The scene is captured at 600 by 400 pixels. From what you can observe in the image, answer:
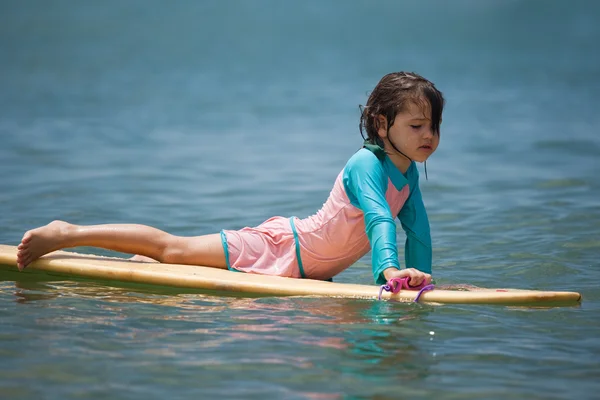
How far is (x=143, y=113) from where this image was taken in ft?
47.3

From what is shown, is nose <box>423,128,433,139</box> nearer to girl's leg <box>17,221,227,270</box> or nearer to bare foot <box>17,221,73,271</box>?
girl's leg <box>17,221,227,270</box>

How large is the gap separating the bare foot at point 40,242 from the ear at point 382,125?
1493 millimetres

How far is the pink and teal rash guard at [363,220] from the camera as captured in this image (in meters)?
4.18

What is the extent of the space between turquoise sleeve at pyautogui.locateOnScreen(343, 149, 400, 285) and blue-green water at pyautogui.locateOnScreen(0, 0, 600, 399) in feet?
0.72

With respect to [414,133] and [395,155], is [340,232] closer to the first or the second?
[395,155]

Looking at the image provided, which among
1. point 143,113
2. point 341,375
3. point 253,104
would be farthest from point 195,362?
point 253,104

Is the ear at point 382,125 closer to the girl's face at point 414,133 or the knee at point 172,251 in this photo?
the girl's face at point 414,133

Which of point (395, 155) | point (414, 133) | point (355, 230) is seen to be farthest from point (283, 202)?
point (414, 133)

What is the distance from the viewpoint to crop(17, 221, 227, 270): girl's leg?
4.39m

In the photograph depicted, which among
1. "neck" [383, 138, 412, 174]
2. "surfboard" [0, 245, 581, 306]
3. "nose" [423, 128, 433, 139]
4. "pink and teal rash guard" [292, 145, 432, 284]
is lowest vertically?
"surfboard" [0, 245, 581, 306]

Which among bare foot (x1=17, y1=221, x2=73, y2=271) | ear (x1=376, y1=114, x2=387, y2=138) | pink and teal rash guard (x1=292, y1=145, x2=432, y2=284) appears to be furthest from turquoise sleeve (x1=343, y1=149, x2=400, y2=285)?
bare foot (x1=17, y1=221, x2=73, y2=271)

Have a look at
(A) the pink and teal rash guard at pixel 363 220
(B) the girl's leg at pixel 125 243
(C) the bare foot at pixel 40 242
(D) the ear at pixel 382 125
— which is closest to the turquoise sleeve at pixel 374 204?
(A) the pink and teal rash guard at pixel 363 220

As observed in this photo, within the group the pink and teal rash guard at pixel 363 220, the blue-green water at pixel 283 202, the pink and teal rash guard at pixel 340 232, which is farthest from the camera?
the pink and teal rash guard at pixel 340 232

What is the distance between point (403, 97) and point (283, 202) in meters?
3.62
